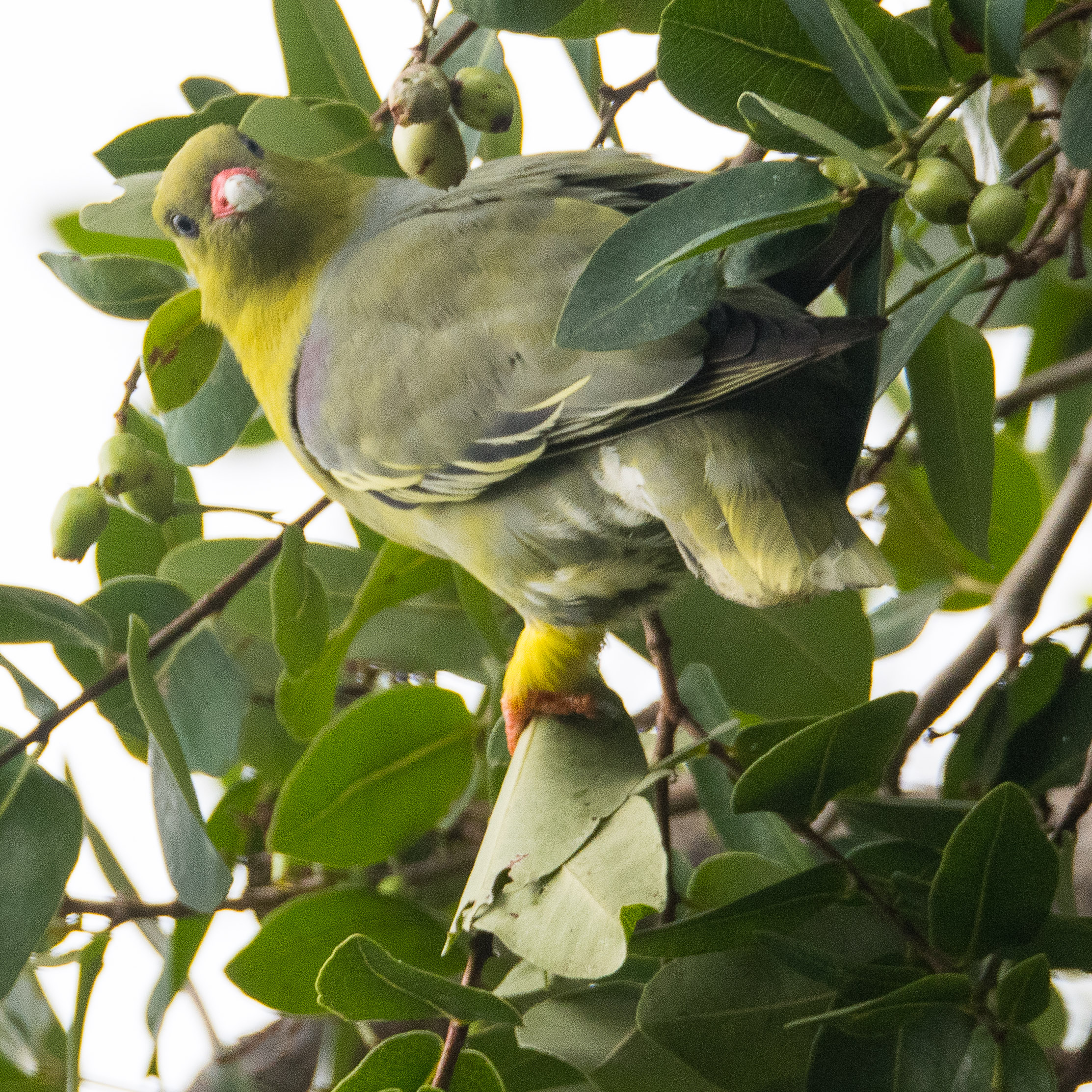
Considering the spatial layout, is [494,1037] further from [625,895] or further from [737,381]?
[737,381]

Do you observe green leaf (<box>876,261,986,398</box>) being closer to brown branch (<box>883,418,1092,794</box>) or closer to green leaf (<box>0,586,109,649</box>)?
brown branch (<box>883,418,1092,794</box>)

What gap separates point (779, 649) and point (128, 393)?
2.04 feet

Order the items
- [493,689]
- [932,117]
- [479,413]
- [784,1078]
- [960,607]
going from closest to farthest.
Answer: [932,117] < [784,1078] < [479,413] < [493,689] < [960,607]

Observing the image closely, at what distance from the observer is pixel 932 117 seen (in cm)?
74

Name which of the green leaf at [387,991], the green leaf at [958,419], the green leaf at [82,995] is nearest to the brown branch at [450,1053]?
the green leaf at [387,991]

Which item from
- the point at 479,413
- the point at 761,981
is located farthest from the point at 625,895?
the point at 479,413

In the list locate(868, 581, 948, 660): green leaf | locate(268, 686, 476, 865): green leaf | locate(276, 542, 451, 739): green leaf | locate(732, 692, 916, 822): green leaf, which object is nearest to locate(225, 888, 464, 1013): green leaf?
locate(268, 686, 476, 865): green leaf

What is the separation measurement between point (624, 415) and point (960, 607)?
659 mm

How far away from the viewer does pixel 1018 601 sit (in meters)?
1.12

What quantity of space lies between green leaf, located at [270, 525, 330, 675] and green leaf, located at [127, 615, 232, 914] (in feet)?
0.37

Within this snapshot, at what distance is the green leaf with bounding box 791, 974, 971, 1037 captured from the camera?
0.75 meters

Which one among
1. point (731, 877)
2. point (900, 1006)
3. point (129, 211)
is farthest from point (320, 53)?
Answer: point (900, 1006)

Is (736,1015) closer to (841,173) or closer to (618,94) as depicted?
(841,173)

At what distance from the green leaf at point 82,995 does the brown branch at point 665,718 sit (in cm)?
47
